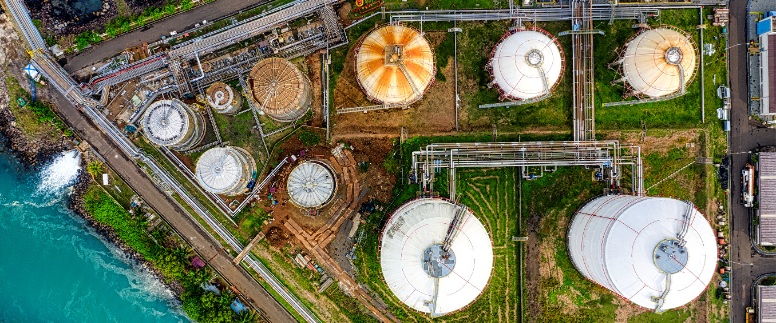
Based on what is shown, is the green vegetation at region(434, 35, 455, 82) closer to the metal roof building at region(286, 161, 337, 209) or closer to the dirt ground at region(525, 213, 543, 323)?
the metal roof building at region(286, 161, 337, 209)

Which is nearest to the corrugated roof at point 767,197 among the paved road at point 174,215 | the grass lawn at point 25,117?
the paved road at point 174,215

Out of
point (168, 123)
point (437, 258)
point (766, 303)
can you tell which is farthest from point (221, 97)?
point (766, 303)

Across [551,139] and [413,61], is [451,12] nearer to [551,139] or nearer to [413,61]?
[413,61]

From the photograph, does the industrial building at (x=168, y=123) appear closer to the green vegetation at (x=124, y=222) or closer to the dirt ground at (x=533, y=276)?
the green vegetation at (x=124, y=222)

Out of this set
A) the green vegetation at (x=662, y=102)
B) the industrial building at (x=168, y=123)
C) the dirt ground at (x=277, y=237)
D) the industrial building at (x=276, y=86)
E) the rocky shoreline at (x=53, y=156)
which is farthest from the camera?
the rocky shoreline at (x=53, y=156)

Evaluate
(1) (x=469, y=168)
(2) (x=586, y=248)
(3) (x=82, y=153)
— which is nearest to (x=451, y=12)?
(1) (x=469, y=168)

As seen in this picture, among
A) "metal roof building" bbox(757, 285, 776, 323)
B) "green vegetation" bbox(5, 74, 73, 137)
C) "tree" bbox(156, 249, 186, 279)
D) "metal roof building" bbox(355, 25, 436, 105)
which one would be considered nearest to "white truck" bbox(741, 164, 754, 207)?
"metal roof building" bbox(757, 285, 776, 323)

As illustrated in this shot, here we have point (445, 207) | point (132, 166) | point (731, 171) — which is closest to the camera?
point (445, 207)
